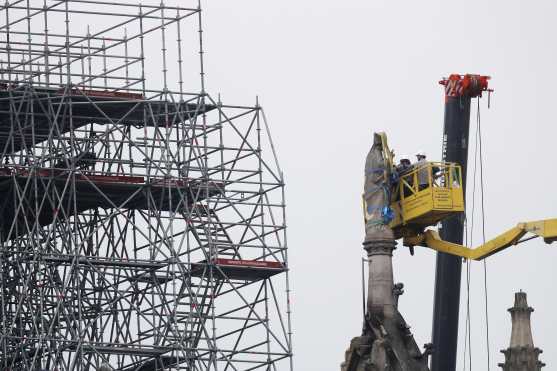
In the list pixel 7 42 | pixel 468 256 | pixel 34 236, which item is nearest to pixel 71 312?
pixel 34 236

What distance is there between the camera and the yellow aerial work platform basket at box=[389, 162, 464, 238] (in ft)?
205

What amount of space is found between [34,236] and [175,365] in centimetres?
601

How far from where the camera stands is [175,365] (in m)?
80.5

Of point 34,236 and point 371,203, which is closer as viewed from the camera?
point 371,203

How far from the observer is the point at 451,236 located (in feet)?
243

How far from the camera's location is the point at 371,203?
6206 cm

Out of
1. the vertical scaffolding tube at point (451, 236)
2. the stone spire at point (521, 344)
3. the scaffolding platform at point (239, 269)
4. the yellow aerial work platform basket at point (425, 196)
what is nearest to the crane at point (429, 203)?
the yellow aerial work platform basket at point (425, 196)

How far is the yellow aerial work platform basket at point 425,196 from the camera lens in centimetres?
6247

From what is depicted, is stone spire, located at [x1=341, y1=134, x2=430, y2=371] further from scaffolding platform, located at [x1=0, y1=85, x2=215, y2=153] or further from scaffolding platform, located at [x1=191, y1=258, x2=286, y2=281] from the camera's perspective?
scaffolding platform, located at [x1=0, y1=85, x2=215, y2=153]

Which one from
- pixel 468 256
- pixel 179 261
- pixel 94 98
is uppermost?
pixel 94 98

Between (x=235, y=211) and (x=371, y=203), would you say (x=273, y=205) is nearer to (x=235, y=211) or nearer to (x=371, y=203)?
(x=235, y=211)

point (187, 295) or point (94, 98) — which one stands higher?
point (94, 98)

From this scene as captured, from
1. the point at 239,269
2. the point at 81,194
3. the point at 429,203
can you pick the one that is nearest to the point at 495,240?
the point at 429,203

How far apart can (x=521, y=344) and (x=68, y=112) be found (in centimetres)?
2062
